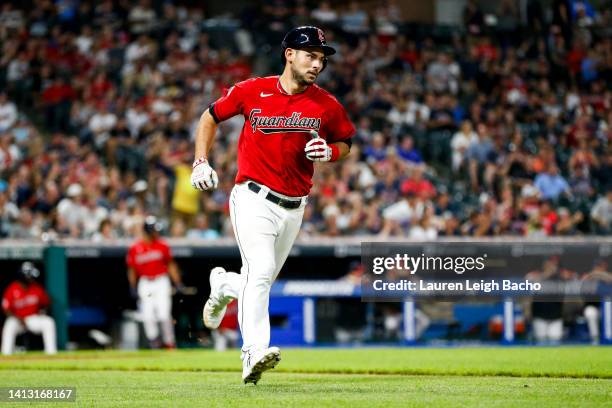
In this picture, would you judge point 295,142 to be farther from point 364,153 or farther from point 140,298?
point 364,153

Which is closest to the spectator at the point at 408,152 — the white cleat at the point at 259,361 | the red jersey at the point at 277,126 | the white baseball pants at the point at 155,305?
the white baseball pants at the point at 155,305

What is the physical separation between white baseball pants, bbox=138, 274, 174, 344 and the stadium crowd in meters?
1.02

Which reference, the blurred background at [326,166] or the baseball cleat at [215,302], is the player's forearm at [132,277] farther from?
the baseball cleat at [215,302]

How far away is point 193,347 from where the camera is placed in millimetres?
16406

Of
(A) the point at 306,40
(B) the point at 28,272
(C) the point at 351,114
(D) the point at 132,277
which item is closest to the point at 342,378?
(A) the point at 306,40

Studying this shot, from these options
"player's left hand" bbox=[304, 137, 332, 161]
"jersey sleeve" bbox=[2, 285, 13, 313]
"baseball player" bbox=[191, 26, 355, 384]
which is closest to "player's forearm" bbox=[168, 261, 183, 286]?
"jersey sleeve" bbox=[2, 285, 13, 313]

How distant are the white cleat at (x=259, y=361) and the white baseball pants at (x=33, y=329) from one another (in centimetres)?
824

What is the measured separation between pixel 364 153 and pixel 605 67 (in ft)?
19.7

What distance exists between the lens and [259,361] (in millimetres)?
7215

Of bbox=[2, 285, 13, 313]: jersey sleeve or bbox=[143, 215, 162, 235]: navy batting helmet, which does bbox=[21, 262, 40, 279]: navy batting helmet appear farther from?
bbox=[143, 215, 162, 235]: navy batting helmet

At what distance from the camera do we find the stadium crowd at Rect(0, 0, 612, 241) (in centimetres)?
1727

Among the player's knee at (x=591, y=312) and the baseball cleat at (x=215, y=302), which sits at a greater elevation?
the baseball cleat at (x=215, y=302)

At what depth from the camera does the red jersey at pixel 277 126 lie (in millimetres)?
7809

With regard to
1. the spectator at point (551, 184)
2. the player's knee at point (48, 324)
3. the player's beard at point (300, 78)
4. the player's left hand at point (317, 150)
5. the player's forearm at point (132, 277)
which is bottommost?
the player's knee at point (48, 324)
